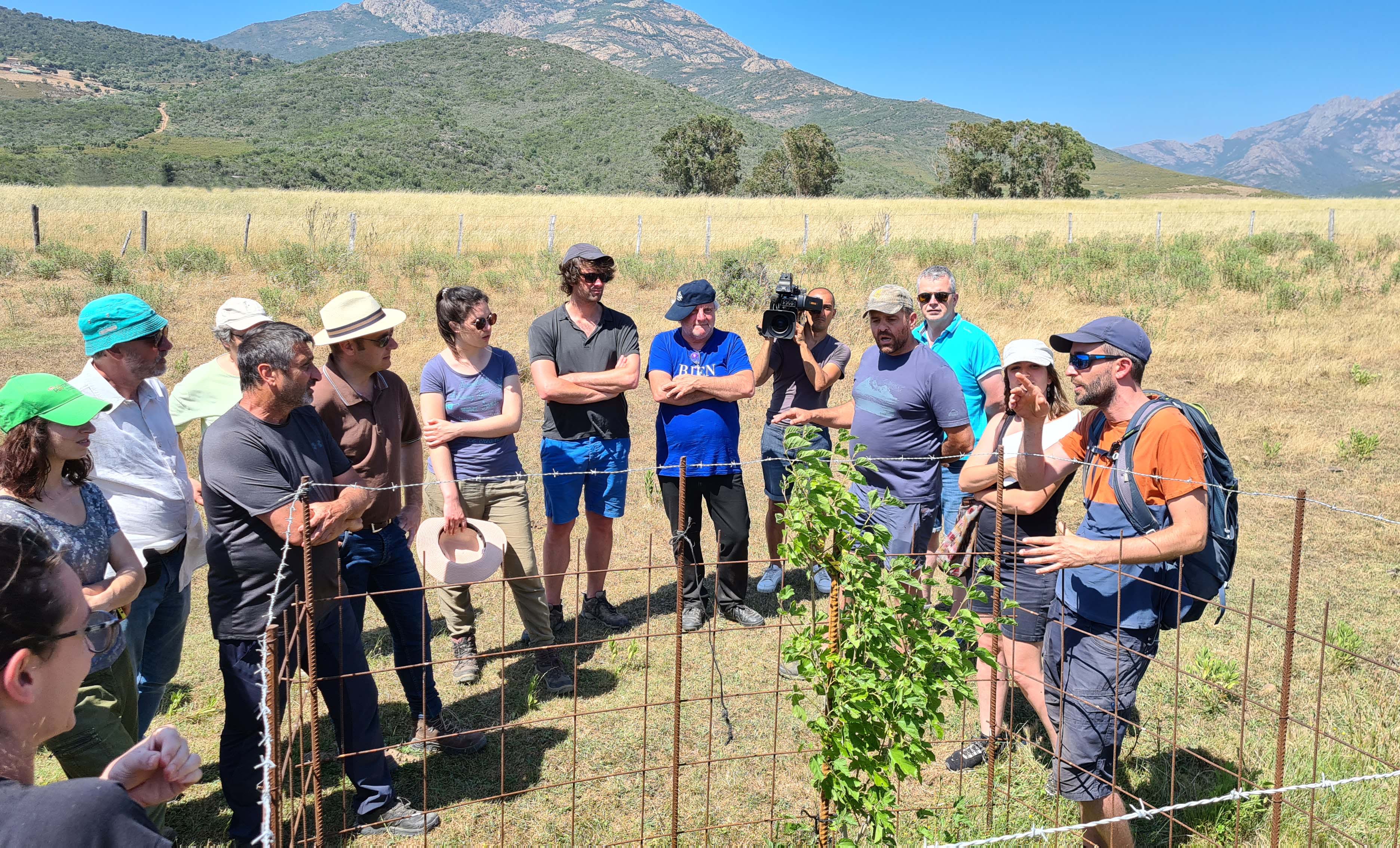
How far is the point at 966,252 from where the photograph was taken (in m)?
18.0

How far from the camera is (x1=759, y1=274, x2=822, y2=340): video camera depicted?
491cm

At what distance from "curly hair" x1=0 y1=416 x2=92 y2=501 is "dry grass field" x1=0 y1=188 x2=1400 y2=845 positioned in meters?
1.51

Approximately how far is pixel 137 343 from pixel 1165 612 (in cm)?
372

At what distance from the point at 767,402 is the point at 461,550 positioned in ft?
20.7

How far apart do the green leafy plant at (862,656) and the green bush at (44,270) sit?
16534mm

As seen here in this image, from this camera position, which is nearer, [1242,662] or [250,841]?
[250,841]

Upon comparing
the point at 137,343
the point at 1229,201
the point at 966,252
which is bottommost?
the point at 137,343

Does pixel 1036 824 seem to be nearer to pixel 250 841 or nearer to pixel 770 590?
pixel 770 590

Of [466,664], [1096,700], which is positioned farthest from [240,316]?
[1096,700]

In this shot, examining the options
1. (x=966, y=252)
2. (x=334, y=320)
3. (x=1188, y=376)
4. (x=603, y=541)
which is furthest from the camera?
(x=966, y=252)

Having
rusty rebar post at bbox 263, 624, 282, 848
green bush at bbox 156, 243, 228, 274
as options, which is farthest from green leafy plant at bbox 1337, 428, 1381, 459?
green bush at bbox 156, 243, 228, 274

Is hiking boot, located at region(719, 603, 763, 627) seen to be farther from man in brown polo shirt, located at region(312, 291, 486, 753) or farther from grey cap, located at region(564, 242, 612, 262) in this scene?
grey cap, located at region(564, 242, 612, 262)

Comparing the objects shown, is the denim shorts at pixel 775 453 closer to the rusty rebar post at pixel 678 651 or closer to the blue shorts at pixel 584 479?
the blue shorts at pixel 584 479

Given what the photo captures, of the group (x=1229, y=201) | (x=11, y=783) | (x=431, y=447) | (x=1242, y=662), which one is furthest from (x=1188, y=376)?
(x=1229, y=201)
